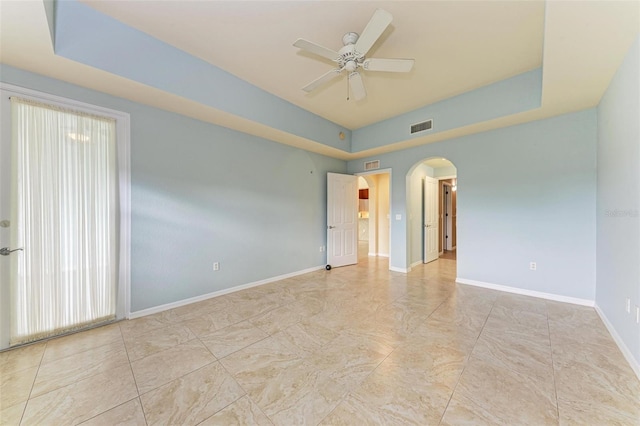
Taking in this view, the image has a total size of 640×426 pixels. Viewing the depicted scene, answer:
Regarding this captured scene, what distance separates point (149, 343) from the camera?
7.57 feet

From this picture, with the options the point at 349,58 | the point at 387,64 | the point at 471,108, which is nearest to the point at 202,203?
the point at 349,58

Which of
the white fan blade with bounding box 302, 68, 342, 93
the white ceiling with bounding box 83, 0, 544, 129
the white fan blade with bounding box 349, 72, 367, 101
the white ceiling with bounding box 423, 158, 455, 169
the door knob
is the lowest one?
the door knob

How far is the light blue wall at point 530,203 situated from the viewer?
316 centimetres

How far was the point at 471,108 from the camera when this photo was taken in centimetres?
354

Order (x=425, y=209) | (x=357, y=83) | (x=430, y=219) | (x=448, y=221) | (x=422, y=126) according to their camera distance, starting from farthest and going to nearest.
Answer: (x=448, y=221)
(x=430, y=219)
(x=425, y=209)
(x=422, y=126)
(x=357, y=83)

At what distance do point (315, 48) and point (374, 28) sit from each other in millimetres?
510

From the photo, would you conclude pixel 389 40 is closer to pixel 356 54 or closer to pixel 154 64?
pixel 356 54

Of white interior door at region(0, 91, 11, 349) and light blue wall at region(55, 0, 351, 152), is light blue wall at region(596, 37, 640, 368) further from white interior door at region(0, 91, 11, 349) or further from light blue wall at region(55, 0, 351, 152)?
white interior door at region(0, 91, 11, 349)

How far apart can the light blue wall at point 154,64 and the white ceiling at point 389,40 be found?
86mm

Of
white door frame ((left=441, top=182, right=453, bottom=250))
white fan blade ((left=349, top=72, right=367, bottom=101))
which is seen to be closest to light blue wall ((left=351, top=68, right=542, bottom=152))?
white fan blade ((left=349, top=72, right=367, bottom=101))

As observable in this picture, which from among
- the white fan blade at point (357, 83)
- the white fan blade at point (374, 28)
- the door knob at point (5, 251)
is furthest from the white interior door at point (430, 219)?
the door knob at point (5, 251)

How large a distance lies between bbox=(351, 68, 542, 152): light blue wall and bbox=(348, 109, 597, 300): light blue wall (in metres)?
0.57

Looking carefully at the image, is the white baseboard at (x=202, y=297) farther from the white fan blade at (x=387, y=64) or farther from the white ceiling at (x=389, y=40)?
the white fan blade at (x=387, y=64)

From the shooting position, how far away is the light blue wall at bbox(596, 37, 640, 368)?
190 cm
